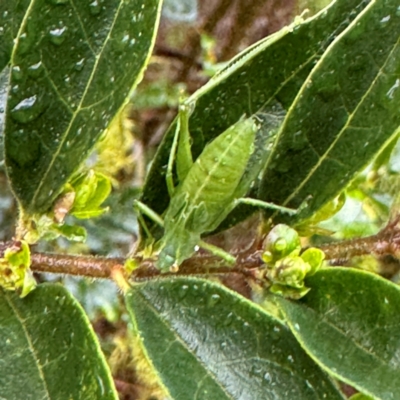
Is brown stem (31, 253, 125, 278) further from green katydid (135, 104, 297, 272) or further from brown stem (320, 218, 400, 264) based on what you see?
brown stem (320, 218, 400, 264)

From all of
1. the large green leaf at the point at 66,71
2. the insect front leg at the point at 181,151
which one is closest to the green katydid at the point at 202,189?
the insect front leg at the point at 181,151

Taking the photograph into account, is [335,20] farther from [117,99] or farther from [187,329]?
[187,329]

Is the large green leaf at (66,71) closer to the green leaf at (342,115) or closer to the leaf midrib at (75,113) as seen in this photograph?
the leaf midrib at (75,113)

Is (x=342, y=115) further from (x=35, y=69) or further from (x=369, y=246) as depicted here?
(x=35, y=69)

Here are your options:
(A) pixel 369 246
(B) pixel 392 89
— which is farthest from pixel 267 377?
(B) pixel 392 89

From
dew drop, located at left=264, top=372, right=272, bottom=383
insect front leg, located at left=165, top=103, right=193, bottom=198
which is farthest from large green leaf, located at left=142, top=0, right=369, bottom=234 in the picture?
dew drop, located at left=264, top=372, right=272, bottom=383

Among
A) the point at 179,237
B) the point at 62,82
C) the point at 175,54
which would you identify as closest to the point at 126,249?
the point at 175,54
